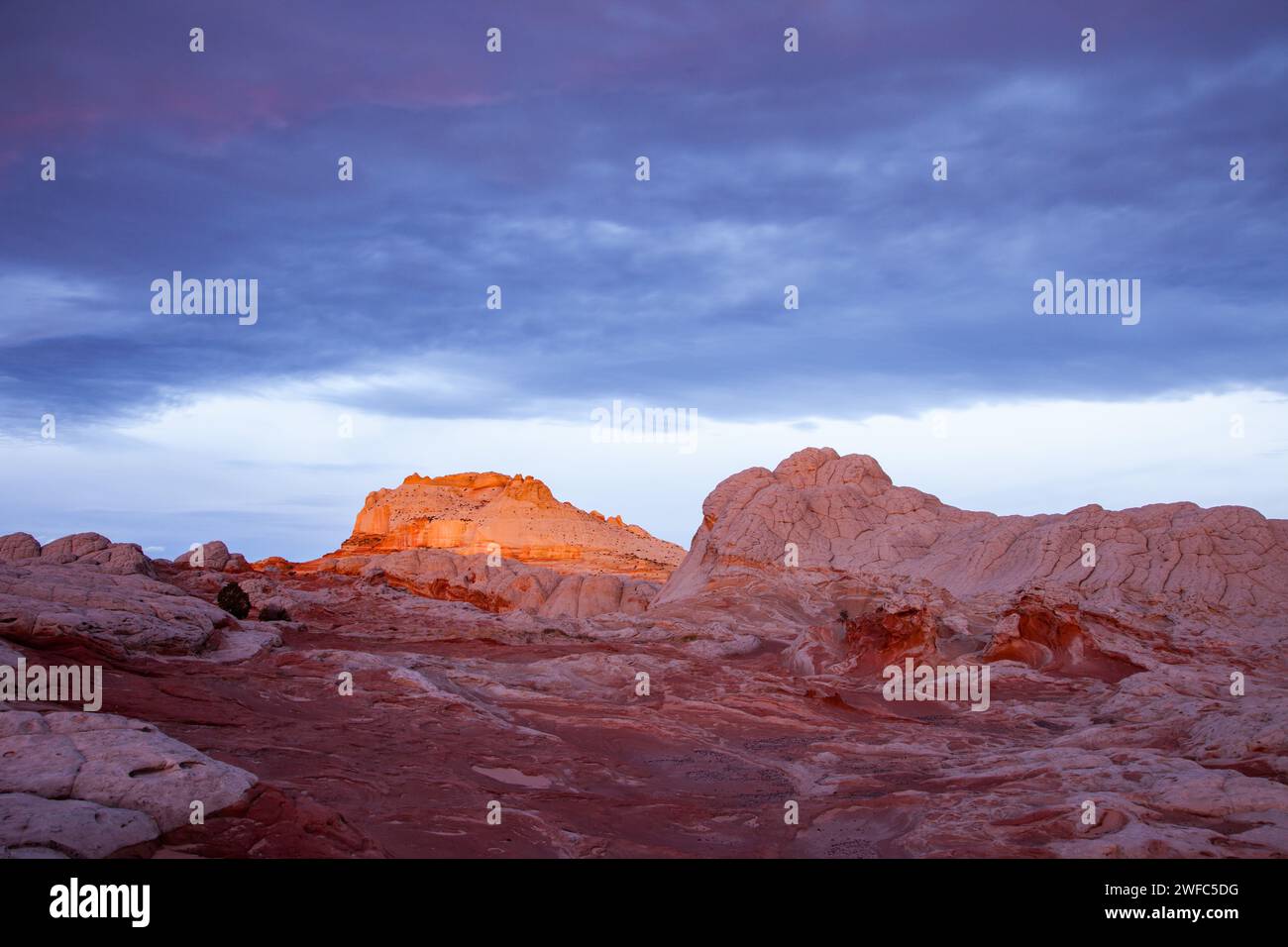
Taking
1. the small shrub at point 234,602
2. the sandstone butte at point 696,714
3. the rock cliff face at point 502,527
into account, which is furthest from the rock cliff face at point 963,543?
the rock cliff face at point 502,527

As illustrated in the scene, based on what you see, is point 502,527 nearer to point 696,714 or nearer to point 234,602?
point 234,602

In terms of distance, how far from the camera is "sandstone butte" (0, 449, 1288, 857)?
Result: 8.38 metres

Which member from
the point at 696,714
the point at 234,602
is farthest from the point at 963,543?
the point at 234,602

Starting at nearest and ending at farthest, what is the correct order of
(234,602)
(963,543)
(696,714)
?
(696,714) → (234,602) → (963,543)

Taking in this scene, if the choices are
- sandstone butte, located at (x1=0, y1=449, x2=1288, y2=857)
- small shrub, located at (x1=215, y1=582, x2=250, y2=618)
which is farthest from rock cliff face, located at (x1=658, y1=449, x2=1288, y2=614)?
small shrub, located at (x1=215, y1=582, x2=250, y2=618)

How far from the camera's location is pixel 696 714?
17625 millimetres

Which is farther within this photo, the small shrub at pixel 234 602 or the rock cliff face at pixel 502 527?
the rock cliff face at pixel 502 527

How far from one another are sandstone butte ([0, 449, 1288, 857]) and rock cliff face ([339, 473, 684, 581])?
51.6 metres

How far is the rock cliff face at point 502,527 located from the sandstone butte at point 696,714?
51576 millimetres

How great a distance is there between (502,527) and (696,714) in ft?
273

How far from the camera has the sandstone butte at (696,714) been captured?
330 inches

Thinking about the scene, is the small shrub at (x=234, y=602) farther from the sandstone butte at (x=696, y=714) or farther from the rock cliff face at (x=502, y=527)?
the rock cliff face at (x=502, y=527)

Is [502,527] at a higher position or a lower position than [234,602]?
higher
